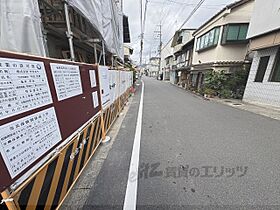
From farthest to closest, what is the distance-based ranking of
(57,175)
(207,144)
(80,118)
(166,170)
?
(207,144), (166,170), (80,118), (57,175)

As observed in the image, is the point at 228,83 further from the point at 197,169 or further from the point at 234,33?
the point at 197,169

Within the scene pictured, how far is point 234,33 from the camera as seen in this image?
1114 cm

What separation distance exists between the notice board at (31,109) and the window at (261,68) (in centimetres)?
1120

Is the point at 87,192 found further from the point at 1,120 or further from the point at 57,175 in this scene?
the point at 1,120

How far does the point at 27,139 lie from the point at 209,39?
15.4 m

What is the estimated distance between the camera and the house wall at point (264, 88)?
7.86 metres

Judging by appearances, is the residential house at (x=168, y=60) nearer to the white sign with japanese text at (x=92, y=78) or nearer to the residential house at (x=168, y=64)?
the residential house at (x=168, y=64)

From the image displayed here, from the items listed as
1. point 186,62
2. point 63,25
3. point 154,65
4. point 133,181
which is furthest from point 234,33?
point 154,65

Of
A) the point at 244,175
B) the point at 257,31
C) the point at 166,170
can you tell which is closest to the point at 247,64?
the point at 257,31

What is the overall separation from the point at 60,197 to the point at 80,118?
48.1 inches

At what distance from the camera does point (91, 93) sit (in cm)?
314

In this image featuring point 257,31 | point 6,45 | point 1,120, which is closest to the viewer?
point 1,120

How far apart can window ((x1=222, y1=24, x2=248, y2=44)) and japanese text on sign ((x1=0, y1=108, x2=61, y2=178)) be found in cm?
1359

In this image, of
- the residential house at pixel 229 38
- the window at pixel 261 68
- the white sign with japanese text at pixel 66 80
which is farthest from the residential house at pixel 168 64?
the white sign with japanese text at pixel 66 80
